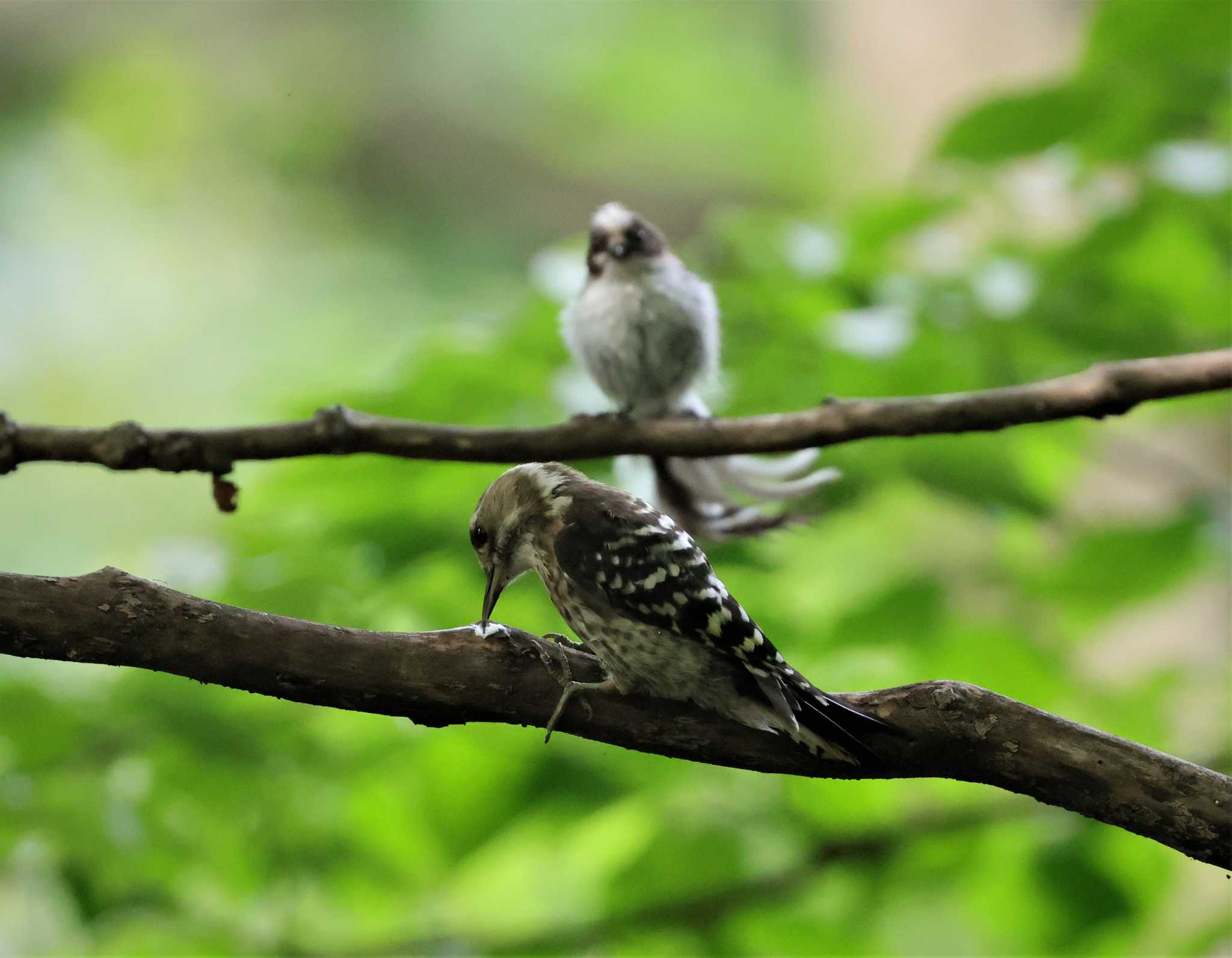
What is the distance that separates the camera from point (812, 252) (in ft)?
9.33

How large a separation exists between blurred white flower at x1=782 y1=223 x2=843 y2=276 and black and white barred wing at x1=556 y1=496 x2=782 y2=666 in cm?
107

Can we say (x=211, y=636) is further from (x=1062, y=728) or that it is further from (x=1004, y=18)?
(x=1004, y=18)

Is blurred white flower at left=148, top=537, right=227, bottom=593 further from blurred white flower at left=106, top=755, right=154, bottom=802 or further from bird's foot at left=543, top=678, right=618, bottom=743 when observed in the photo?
bird's foot at left=543, top=678, right=618, bottom=743

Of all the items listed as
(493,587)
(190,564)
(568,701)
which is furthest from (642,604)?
(190,564)

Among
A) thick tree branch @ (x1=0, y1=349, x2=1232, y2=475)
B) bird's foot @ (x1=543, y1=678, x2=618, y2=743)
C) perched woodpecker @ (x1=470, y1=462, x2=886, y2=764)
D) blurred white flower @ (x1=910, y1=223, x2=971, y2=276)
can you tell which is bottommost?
bird's foot @ (x1=543, y1=678, x2=618, y2=743)

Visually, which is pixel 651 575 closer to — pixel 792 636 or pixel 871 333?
pixel 792 636

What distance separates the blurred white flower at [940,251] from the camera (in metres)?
3.11

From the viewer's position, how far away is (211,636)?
5.27ft

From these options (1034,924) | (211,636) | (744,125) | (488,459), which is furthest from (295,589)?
(744,125)

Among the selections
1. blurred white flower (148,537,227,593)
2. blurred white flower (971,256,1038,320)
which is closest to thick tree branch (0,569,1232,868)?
blurred white flower (148,537,227,593)

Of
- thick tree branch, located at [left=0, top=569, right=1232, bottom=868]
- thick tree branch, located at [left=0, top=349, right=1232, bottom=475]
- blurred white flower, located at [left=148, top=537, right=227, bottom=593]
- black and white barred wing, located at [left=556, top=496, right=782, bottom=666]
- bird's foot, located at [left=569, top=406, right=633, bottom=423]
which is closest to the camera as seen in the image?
thick tree branch, located at [left=0, top=569, right=1232, bottom=868]

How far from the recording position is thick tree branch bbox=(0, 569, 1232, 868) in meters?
1.60

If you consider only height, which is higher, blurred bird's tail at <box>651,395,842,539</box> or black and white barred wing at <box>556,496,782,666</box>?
blurred bird's tail at <box>651,395,842,539</box>

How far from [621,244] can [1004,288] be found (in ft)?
3.14
